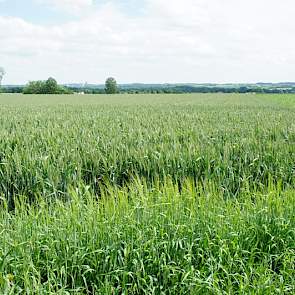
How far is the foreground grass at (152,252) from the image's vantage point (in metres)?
2.94

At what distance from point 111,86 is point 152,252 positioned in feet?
387

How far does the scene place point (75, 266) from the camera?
3062mm

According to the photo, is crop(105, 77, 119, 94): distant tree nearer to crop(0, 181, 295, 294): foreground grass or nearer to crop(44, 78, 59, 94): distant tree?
crop(44, 78, 59, 94): distant tree

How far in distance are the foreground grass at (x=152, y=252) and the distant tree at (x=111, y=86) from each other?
380 feet

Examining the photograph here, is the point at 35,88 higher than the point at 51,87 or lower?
lower

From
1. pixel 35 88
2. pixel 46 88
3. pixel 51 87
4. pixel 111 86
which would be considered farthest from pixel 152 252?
pixel 111 86

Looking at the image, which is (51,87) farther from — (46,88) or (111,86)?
(111,86)

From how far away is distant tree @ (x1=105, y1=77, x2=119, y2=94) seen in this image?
11825 centimetres

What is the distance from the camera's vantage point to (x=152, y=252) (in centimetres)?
324

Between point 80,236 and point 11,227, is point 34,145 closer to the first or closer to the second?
point 11,227

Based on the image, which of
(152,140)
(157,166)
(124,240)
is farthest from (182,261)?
(152,140)

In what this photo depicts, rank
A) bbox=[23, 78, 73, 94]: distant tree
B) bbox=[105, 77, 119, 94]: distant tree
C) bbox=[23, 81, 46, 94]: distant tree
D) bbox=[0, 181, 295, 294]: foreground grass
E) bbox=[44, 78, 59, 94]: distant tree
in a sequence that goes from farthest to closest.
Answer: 1. bbox=[105, 77, 119, 94]: distant tree
2. bbox=[23, 81, 46, 94]: distant tree
3. bbox=[23, 78, 73, 94]: distant tree
4. bbox=[44, 78, 59, 94]: distant tree
5. bbox=[0, 181, 295, 294]: foreground grass

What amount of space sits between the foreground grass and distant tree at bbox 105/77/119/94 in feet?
380

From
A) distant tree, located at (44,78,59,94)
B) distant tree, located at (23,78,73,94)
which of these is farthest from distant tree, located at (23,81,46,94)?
distant tree, located at (44,78,59,94)
